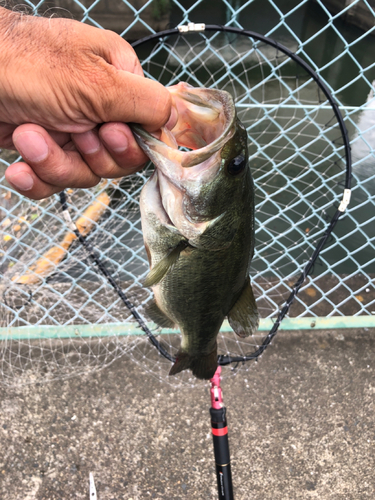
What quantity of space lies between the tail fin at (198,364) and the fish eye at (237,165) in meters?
0.93

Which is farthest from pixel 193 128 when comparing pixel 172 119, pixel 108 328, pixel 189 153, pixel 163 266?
pixel 108 328

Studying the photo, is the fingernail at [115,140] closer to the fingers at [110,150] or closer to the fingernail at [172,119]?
the fingers at [110,150]

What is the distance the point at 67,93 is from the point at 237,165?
21.9 inches

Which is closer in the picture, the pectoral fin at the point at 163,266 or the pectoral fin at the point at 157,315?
the pectoral fin at the point at 163,266

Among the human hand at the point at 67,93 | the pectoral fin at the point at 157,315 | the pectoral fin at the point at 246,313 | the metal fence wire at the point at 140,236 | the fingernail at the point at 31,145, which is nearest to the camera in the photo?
the human hand at the point at 67,93

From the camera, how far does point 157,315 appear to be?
171cm

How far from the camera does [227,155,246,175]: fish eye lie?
117cm

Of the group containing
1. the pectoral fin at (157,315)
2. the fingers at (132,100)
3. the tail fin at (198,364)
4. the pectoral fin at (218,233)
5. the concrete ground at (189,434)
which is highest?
the fingers at (132,100)

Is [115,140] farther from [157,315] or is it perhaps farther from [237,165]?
[157,315]

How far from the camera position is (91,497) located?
221 centimetres

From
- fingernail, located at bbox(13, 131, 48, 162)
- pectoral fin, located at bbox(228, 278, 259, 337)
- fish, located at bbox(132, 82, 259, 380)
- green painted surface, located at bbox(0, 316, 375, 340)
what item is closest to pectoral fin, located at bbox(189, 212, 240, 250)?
fish, located at bbox(132, 82, 259, 380)

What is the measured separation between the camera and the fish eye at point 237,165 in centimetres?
117

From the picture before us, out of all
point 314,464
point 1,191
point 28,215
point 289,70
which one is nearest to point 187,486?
point 314,464

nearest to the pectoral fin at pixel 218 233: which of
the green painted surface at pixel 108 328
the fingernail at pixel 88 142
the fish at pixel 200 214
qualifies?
the fish at pixel 200 214
